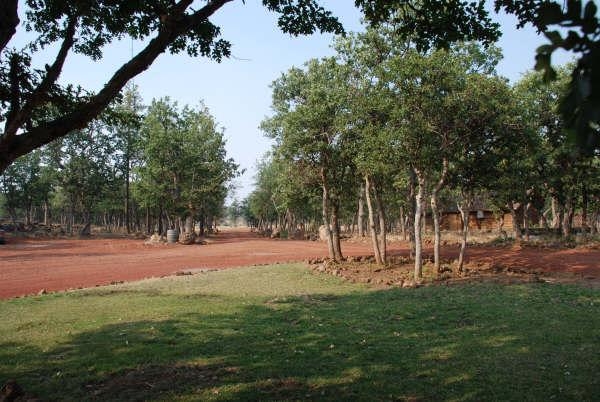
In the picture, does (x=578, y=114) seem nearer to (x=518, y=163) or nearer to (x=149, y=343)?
(x=149, y=343)

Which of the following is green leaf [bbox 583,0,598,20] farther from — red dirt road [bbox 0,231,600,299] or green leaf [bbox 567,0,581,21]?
red dirt road [bbox 0,231,600,299]

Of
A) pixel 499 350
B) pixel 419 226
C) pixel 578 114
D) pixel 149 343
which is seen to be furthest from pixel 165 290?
pixel 578 114

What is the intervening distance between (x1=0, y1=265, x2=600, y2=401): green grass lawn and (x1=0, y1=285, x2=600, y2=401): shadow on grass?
21 millimetres

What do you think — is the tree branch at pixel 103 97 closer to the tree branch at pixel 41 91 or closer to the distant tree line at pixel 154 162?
the tree branch at pixel 41 91

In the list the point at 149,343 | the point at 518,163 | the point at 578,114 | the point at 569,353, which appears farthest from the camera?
the point at 518,163

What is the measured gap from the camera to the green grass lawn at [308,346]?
538 cm

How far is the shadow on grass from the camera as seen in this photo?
209 inches

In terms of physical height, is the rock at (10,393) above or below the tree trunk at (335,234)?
below

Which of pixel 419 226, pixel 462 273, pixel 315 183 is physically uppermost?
pixel 315 183

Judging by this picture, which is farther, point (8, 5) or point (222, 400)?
point (222, 400)

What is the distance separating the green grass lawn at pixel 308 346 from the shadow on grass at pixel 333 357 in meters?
0.02

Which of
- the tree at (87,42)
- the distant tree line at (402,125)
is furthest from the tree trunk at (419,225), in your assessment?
the tree at (87,42)

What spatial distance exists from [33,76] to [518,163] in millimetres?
17071

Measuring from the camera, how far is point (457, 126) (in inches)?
589
